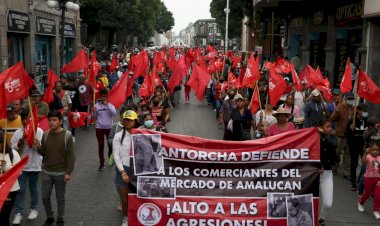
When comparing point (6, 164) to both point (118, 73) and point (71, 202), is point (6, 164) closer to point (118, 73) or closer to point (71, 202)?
point (71, 202)

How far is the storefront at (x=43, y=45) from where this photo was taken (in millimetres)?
22656

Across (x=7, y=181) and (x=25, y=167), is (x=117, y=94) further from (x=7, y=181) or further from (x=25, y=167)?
(x=7, y=181)

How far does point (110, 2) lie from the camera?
129 ft

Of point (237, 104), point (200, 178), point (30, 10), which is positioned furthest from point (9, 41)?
point (200, 178)

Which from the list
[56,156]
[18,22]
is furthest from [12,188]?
[18,22]

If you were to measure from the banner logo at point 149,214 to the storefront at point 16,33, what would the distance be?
1447 centimetres

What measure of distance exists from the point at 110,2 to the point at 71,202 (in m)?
33.3

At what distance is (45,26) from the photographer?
23641 mm

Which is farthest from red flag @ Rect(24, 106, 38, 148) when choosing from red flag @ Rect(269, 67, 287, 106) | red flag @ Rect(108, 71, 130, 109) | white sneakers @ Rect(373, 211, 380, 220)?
white sneakers @ Rect(373, 211, 380, 220)

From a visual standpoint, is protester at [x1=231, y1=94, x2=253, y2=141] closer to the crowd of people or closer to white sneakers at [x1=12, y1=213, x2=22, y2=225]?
the crowd of people

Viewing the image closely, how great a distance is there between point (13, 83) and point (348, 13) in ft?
50.0

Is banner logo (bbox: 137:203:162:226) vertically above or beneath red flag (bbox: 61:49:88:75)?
beneath

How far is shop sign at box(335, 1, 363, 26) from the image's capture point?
17.7 meters

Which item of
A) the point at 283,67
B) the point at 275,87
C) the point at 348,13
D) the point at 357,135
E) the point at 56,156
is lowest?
the point at 357,135
